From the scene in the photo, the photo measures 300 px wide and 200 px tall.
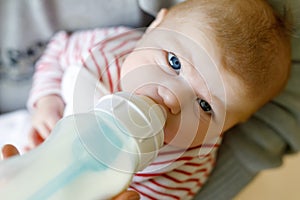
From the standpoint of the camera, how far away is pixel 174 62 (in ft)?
2.02

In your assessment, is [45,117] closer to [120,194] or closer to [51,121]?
[51,121]

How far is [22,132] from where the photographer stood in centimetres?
79

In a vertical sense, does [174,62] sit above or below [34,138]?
above

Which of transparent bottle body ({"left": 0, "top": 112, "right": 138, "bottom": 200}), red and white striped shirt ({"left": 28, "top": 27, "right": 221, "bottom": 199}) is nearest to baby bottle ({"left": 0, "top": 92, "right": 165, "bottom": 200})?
transparent bottle body ({"left": 0, "top": 112, "right": 138, "bottom": 200})

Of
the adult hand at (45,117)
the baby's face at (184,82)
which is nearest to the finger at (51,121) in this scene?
the adult hand at (45,117)

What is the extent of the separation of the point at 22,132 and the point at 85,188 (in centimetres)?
30

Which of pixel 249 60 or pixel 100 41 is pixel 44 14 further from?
pixel 249 60

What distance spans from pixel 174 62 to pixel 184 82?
28mm

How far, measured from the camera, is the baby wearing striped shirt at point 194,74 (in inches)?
23.7

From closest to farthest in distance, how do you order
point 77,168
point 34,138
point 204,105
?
point 77,168 → point 204,105 → point 34,138

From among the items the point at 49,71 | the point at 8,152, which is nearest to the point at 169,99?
the point at 8,152

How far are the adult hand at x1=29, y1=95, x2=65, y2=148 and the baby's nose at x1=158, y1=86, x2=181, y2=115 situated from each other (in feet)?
0.75

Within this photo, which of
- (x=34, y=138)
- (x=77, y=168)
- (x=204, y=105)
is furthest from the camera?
(x=34, y=138)

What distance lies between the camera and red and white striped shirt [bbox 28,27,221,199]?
2.24ft
